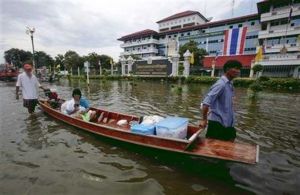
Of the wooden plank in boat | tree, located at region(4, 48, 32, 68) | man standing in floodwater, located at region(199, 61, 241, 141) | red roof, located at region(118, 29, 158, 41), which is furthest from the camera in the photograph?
tree, located at region(4, 48, 32, 68)

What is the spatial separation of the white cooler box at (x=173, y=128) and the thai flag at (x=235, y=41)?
3708 centimetres

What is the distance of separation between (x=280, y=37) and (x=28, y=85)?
37.9m

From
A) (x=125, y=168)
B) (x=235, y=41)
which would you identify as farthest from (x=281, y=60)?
(x=125, y=168)

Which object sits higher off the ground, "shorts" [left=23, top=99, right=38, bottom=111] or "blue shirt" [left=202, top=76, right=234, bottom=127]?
"blue shirt" [left=202, top=76, right=234, bottom=127]

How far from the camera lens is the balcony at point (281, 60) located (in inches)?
1054

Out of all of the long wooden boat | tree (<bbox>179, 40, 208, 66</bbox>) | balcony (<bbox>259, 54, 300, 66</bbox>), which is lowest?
the long wooden boat

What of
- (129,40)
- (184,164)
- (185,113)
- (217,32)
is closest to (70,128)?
(184,164)

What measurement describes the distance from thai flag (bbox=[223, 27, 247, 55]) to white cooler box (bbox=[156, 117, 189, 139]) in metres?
37.1

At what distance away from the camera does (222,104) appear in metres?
3.94

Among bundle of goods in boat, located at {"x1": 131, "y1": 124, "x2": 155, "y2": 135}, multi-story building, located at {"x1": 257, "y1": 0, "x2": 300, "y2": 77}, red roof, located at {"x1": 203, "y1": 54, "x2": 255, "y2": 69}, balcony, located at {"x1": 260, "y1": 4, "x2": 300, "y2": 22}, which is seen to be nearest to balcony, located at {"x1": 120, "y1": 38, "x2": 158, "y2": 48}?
red roof, located at {"x1": 203, "y1": 54, "x2": 255, "y2": 69}

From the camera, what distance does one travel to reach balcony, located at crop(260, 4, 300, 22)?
30.9m

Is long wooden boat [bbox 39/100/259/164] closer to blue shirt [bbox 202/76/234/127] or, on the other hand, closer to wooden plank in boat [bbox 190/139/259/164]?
wooden plank in boat [bbox 190/139/259/164]

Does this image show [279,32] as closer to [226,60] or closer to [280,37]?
[280,37]

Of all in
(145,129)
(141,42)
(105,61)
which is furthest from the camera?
(105,61)
